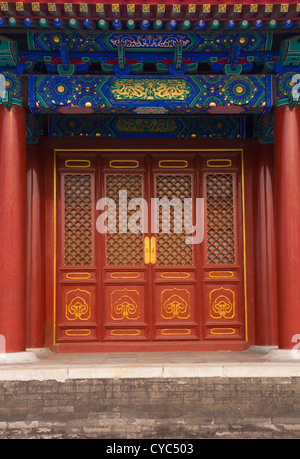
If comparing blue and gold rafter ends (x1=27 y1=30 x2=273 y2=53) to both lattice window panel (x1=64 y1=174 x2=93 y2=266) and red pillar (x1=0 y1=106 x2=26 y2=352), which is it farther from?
lattice window panel (x1=64 y1=174 x2=93 y2=266)

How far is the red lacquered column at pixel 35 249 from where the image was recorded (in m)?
7.31

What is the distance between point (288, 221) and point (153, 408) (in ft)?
8.26

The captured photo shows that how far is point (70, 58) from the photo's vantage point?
6582 millimetres

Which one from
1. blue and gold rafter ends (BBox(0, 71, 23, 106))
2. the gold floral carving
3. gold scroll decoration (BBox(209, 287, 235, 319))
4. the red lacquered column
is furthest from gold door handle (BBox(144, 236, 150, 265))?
blue and gold rafter ends (BBox(0, 71, 23, 106))

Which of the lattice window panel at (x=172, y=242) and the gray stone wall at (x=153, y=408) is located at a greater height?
the lattice window panel at (x=172, y=242)

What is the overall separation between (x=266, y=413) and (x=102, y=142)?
159 inches

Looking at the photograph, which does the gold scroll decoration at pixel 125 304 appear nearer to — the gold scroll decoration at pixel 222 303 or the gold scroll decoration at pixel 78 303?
the gold scroll decoration at pixel 78 303

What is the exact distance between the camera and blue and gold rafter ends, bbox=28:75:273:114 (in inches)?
258

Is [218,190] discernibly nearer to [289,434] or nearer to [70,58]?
[70,58]

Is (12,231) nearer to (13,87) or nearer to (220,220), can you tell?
(13,87)

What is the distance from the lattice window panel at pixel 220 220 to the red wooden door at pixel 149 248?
1 centimetres

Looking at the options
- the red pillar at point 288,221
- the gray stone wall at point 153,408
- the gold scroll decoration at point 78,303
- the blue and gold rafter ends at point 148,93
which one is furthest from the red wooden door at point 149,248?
the gray stone wall at point 153,408

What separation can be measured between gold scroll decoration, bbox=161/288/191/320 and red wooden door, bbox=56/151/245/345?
0.01 meters

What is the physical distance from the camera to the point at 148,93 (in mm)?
6598
